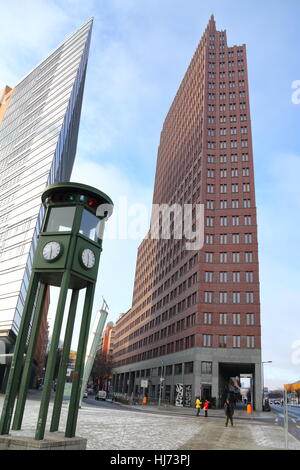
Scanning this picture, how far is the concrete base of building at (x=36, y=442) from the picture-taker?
29.6 feet

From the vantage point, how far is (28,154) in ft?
222

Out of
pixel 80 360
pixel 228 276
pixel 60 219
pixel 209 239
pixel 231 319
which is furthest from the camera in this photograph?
pixel 209 239

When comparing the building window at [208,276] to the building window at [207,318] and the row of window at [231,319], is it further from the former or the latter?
the building window at [207,318]

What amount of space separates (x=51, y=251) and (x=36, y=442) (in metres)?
5.04

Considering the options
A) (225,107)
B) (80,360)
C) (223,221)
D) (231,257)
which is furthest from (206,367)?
(225,107)

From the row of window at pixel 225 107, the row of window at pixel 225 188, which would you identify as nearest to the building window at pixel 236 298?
the row of window at pixel 225 188

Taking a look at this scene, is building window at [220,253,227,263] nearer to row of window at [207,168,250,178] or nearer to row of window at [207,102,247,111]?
row of window at [207,168,250,178]

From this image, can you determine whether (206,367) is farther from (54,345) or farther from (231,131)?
(54,345)

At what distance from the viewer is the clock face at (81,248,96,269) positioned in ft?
37.7

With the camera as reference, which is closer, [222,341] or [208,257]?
[222,341]

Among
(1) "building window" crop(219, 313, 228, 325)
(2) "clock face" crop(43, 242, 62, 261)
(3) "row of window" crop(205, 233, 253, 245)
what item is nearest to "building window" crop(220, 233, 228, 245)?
(3) "row of window" crop(205, 233, 253, 245)

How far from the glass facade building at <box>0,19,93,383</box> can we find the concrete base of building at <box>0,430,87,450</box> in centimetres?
3979
